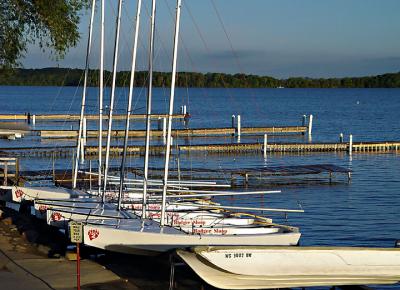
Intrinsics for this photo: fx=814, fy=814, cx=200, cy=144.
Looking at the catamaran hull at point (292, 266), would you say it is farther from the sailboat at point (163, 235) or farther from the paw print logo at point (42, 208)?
the paw print logo at point (42, 208)

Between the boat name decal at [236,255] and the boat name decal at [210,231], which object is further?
the boat name decal at [210,231]

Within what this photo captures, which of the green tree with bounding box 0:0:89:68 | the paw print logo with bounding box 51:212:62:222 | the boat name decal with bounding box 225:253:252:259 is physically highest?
the green tree with bounding box 0:0:89:68

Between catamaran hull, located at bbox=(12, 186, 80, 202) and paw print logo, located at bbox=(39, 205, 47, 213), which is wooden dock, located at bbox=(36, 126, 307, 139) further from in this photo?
paw print logo, located at bbox=(39, 205, 47, 213)

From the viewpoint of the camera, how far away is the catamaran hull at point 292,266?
54.7ft

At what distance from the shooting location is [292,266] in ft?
55.6

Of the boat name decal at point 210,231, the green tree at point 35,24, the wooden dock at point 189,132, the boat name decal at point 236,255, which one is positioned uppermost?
the green tree at point 35,24

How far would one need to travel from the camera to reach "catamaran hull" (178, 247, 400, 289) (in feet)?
54.7

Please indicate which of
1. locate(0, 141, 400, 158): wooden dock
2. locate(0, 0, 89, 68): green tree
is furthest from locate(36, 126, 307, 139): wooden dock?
locate(0, 0, 89, 68): green tree

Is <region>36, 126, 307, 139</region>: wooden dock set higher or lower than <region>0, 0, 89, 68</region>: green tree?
lower

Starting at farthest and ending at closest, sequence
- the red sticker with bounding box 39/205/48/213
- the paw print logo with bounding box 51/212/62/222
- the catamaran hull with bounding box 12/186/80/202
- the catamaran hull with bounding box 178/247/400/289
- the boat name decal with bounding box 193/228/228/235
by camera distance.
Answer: the catamaran hull with bounding box 12/186/80/202 → the red sticker with bounding box 39/205/48/213 → the paw print logo with bounding box 51/212/62/222 → the boat name decal with bounding box 193/228/228/235 → the catamaran hull with bounding box 178/247/400/289

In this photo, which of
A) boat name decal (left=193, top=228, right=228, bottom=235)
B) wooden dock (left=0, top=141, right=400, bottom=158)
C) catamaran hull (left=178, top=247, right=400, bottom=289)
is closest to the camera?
catamaran hull (left=178, top=247, right=400, bottom=289)

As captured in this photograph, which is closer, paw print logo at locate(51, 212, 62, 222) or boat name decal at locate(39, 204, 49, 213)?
paw print logo at locate(51, 212, 62, 222)

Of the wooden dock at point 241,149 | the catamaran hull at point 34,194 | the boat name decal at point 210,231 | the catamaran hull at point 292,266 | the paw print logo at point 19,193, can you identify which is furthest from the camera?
the wooden dock at point 241,149

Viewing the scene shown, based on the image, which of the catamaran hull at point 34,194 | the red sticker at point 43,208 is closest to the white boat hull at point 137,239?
the red sticker at point 43,208
